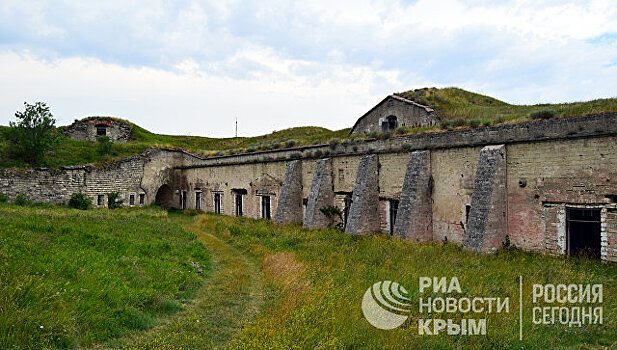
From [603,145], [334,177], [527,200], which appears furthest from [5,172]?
[603,145]

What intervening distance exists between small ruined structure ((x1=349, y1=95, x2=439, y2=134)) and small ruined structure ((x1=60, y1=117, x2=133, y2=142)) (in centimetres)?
2317

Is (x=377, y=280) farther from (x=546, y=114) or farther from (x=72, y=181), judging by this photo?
(x=72, y=181)

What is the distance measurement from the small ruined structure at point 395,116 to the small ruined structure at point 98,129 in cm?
2317

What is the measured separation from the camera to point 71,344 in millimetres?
5703

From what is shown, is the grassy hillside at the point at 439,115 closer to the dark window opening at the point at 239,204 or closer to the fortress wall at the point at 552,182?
the fortress wall at the point at 552,182

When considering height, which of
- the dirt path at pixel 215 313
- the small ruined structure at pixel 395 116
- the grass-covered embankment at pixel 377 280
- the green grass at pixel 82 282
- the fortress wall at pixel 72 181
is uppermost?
the small ruined structure at pixel 395 116

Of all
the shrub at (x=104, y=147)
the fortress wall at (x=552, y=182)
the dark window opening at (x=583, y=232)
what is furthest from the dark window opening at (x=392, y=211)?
the shrub at (x=104, y=147)

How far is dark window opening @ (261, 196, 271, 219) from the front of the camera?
2227cm

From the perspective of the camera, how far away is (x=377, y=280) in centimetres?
908

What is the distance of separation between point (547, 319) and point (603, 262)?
4.55m

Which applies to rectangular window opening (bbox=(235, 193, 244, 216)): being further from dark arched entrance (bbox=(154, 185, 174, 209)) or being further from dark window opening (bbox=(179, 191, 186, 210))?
dark arched entrance (bbox=(154, 185, 174, 209))

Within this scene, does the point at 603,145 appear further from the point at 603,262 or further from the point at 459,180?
the point at 459,180

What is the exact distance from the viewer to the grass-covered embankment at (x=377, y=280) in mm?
6258

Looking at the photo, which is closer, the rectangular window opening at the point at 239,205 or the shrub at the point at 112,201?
the rectangular window opening at the point at 239,205
